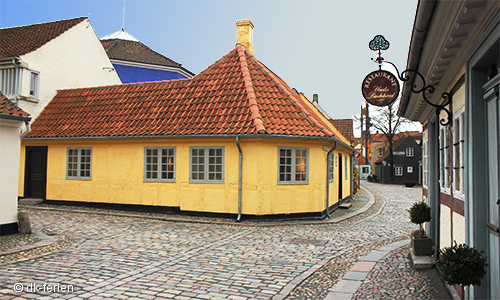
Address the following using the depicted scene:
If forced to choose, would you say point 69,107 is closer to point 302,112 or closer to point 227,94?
point 227,94

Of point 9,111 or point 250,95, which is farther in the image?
point 250,95

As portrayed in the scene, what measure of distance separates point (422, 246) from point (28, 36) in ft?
65.4

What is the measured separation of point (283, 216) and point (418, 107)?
6019mm

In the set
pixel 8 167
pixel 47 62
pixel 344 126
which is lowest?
pixel 8 167

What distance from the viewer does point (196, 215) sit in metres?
13.3

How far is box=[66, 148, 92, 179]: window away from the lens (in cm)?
1538

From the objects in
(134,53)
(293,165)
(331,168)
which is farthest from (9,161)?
(134,53)

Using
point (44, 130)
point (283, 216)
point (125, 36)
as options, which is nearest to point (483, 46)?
point (283, 216)

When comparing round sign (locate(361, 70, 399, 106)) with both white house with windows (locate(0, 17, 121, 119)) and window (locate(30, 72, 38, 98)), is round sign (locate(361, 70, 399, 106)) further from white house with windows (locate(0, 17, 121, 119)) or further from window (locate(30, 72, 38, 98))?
window (locate(30, 72, 38, 98))

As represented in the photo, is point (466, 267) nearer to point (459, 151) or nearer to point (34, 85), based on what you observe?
point (459, 151)

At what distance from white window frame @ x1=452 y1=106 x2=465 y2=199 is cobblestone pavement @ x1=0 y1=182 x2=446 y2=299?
237 cm

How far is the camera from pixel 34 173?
16.6 metres

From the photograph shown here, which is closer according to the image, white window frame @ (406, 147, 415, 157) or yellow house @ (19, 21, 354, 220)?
yellow house @ (19, 21, 354, 220)

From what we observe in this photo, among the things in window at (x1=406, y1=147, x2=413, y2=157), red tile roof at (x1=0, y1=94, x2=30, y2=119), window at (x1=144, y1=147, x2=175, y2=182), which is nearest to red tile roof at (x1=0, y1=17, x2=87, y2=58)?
window at (x1=144, y1=147, x2=175, y2=182)
